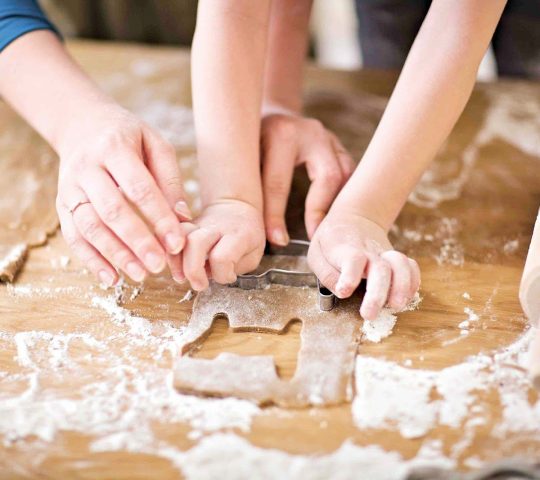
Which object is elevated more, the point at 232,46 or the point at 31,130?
the point at 232,46

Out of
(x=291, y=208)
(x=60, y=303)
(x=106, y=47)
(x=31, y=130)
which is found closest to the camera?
(x=60, y=303)

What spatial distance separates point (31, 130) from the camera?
1183 mm

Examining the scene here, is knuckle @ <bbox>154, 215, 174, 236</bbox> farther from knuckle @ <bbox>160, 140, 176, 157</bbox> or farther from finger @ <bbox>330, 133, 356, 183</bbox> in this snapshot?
finger @ <bbox>330, 133, 356, 183</bbox>

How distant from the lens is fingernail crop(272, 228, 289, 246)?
2.94ft

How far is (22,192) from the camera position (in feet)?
3.43

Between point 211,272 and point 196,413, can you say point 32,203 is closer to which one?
point 211,272

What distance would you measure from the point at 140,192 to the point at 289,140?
0.28 m

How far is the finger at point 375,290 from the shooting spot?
0.75 m

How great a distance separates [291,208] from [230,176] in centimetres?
16

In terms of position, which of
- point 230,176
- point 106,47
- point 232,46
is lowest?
point 106,47

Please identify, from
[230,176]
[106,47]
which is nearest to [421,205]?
[230,176]

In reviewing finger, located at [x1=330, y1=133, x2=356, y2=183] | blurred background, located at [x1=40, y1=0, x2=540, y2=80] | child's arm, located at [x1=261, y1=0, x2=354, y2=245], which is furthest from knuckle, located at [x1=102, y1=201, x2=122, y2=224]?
blurred background, located at [x1=40, y1=0, x2=540, y2=80]

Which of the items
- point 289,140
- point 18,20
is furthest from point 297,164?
point 18,20

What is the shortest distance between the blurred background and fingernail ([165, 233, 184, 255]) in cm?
78
